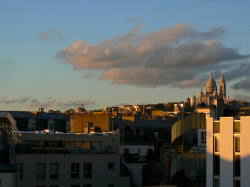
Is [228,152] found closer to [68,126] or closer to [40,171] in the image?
[40,171]

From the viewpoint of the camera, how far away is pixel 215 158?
133ft

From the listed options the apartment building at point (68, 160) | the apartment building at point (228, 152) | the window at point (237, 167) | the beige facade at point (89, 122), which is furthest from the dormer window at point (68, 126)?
the window at point (237, 167)

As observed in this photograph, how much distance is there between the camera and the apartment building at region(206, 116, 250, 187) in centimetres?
3869

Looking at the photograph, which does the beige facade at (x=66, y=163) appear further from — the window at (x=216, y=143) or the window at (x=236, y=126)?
the window at (x=236, y=126)

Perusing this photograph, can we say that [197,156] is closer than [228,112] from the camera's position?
Yes

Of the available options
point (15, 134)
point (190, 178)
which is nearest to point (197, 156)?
point (190, 178)

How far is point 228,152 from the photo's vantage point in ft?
131

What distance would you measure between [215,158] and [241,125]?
11.3 ft

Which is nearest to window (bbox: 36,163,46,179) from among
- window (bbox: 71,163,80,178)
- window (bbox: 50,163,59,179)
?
window (bbox: 50,163,59,179)

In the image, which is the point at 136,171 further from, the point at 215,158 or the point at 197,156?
the point at 215,158

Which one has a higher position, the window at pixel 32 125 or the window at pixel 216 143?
the window at pixel 32 125

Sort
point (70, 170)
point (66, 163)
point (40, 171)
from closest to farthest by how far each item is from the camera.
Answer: point (40, 171) → point (66, 163) → point (70, 170)

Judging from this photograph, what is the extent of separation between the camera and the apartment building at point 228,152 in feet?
127

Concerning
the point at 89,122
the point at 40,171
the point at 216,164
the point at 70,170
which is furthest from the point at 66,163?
the point at 89,122
